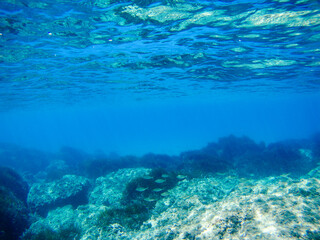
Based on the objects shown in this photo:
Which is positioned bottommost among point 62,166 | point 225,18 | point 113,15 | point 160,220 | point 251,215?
point 62,166

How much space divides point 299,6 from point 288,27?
208 cm

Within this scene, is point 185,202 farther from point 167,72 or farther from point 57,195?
point 167,72

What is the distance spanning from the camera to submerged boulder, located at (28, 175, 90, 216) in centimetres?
1347

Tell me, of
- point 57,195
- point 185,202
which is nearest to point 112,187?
point 57,195

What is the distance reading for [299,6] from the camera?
8812mm

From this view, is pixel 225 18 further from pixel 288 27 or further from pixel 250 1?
pixel 288 27

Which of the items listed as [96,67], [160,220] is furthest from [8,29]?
[160,220]

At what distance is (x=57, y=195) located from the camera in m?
13.7

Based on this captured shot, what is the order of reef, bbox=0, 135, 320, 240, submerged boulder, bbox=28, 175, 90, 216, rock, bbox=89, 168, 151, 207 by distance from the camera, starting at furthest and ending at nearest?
1. submerged boulder, bbox=28, 175, 90, 216
2. rock, bbox=89, 168, 151, 207
3. reef, bbox=0, 135, 320, 240

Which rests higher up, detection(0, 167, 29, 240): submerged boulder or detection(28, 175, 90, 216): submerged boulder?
detection(0, 167, 29, 240): submerged boulder

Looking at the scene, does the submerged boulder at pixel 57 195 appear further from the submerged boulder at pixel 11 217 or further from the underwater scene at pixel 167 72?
the submerged boulder at pixel 11 217

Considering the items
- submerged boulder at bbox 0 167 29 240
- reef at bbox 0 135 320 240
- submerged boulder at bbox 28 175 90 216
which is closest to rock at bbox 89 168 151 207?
reef at bbox 0 135 320 240

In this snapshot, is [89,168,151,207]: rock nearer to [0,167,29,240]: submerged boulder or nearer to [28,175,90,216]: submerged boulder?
[28,175,90,216]: submerged boulder

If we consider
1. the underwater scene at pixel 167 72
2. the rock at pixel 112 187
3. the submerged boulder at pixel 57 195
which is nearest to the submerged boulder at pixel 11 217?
the underwater scene at pixel 167 72
